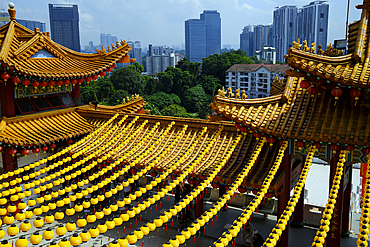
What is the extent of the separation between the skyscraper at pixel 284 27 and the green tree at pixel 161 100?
57.2 metres

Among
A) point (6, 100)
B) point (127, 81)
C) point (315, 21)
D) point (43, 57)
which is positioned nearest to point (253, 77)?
point (127, 81)

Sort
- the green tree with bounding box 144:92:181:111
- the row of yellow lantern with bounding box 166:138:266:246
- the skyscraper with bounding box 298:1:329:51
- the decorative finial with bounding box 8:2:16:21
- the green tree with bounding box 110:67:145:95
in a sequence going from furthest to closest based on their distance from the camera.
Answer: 1. the skyscraper with bounding box 298:1:329:51
2. the green tree with bounding box 110:67:145:95
3. the green tree with bounding box 144:92:181:111
4. the decorative finial with bounding box 8:2:16:21
5. the row of yellow lantern with bounding box 166:138:266:246

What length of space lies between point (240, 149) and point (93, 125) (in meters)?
5.61

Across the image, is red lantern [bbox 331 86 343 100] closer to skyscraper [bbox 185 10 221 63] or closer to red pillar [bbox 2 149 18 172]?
red pillar [bbox 2 149 18 172]

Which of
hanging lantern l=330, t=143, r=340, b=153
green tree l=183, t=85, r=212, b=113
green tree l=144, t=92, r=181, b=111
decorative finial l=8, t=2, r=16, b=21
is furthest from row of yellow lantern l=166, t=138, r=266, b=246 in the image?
green tree l=183, t=85, r=212, b=113

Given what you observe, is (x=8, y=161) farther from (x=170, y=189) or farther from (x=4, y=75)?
(x=170, y=189)

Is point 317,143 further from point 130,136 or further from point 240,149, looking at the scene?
point 130,136

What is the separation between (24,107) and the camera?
11695 mm

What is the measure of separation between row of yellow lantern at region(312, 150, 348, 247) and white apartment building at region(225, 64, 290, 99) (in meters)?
60.9

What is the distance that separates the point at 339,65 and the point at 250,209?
4.02 m

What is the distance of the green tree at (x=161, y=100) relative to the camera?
58.9m

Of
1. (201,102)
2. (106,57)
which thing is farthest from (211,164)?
(201,102)

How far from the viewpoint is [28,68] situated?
1105cm

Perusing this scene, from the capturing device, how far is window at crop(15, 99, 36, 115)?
37.7ft
